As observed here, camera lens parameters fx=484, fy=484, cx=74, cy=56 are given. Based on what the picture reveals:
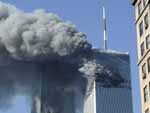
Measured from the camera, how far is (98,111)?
177 m

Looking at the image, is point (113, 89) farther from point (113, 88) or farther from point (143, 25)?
point (143, 25)

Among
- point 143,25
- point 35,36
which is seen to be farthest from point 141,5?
point 35,36

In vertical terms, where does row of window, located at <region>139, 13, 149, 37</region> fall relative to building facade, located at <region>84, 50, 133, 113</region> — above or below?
below

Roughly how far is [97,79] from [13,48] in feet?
102

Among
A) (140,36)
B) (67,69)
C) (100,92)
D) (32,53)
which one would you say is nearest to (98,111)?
(100,92)

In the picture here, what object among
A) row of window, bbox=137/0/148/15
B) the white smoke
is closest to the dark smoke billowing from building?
the white smoke

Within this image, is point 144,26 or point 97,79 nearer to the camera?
point 144,26

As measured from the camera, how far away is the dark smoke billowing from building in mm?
125875

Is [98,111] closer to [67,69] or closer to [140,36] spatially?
[67,69]

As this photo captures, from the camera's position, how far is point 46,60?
143 m

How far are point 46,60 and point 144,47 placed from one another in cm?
9619

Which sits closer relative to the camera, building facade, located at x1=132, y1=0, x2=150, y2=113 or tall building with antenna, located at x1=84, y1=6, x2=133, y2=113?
building facade, located at x1=132, y1=0, x2=150, y2=113

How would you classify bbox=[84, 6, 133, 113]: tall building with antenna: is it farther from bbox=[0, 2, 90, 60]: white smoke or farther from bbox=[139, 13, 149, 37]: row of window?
bbox=[139, 13, 149, 37]: row of window

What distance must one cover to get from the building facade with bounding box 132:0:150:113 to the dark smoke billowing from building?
2927 inches
